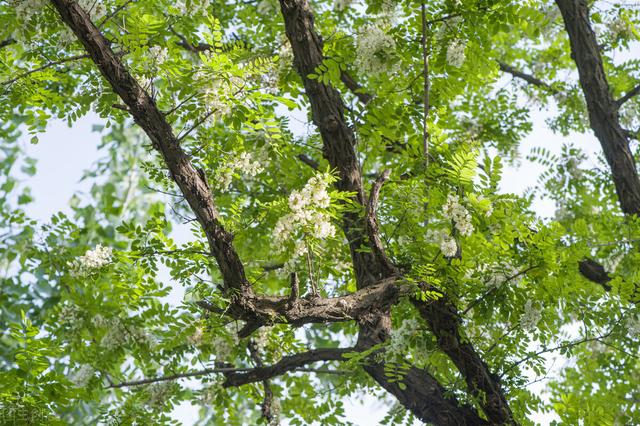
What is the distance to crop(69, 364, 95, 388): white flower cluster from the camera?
12.6 feet

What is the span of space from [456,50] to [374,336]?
1.46 m

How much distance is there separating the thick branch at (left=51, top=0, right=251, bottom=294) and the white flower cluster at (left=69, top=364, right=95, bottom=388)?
176 cm

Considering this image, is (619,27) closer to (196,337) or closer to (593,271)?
(593,271)

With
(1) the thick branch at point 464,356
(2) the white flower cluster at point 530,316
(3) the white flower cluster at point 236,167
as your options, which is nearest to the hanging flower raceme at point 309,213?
(3) the white flower cluster at point 236,167

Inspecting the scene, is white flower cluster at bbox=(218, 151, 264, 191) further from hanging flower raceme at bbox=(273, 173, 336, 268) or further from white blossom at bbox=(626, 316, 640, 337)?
white blossom at bbox=(626, 316, 640, 337)

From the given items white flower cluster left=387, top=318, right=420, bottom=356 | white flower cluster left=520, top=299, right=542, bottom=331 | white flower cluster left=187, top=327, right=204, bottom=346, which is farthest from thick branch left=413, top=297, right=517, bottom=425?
white flower cluster left=187, top=327, right=204, bottom=346

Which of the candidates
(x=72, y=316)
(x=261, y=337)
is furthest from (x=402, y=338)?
(x=72, y=316)

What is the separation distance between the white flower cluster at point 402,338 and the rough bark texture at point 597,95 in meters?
1.87

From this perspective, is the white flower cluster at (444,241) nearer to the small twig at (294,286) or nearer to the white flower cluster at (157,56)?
the small twig at (294,286)

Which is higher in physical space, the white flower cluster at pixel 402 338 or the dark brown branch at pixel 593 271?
the dark brown branch at pixel 593 271

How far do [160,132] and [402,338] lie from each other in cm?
142

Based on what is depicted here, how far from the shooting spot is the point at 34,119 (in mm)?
3346

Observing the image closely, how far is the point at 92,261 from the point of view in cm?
348

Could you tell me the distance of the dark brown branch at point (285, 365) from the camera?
12.0ft
